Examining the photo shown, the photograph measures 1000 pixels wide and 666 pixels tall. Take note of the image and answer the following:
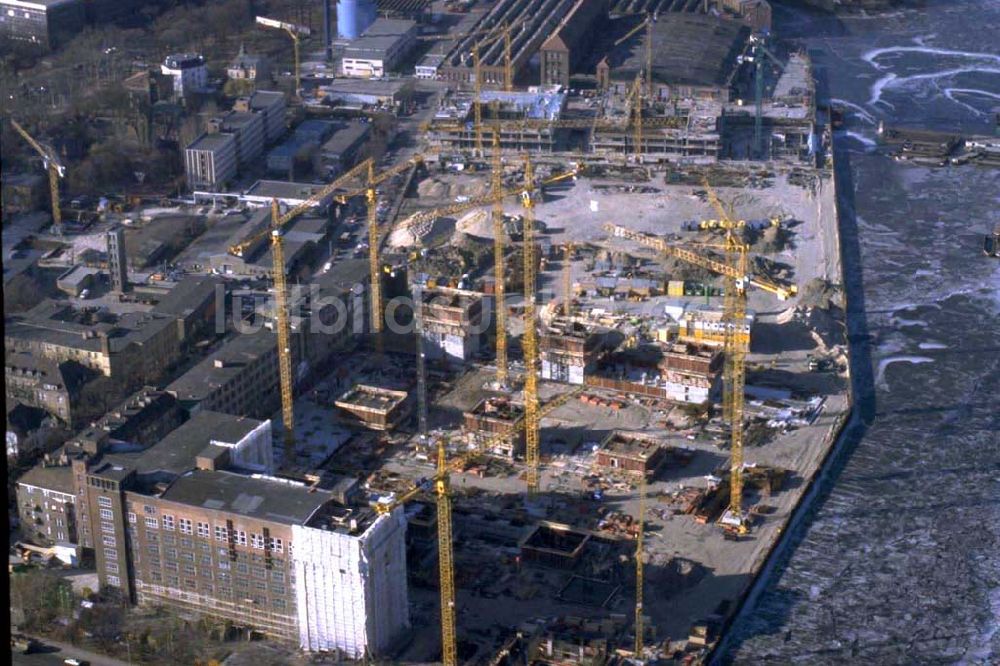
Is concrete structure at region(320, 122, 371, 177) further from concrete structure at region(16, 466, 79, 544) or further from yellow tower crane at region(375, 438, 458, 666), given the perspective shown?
yellow tower crane at region(375, 438, 458, 666)

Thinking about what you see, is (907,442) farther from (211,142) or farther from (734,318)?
(211,142)

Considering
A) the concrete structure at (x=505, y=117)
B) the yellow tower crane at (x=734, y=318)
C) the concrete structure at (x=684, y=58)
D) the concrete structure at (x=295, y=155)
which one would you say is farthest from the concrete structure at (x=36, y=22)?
the yellow tower crane at (x=734, y=318)

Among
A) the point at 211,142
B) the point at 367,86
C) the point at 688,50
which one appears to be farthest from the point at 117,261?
the point at 688,50

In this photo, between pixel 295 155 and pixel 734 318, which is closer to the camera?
pixel 734 318

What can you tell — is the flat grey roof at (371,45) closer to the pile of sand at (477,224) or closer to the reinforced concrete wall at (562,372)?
the pile of sand at (477,224)

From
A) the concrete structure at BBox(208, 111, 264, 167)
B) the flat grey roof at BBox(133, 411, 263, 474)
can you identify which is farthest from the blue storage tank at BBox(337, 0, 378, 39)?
the flat grey roof at BBox(133, 411, 263, 474)

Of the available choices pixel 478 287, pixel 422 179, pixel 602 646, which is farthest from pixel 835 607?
pixel 422 179

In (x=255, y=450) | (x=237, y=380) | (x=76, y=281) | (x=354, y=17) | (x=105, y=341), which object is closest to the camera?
(x=255, y=450)
